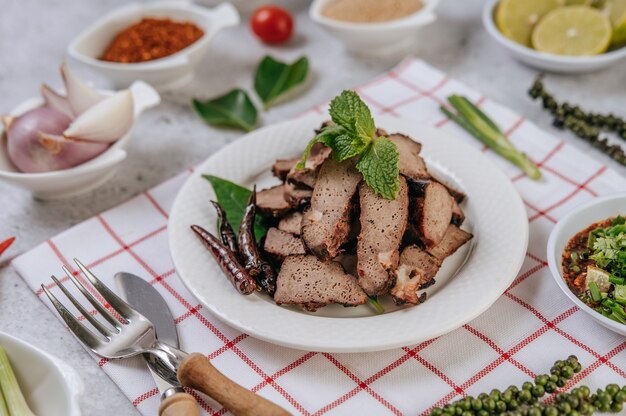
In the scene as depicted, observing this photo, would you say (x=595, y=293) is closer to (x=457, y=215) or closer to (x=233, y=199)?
(x=457, y=215)

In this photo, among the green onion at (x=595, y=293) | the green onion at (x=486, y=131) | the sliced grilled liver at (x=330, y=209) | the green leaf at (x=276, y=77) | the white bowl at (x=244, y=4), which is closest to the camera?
the green onion at (x=595, y=293)

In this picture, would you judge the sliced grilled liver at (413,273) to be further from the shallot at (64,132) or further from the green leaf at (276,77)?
the green leaf at (276,77)

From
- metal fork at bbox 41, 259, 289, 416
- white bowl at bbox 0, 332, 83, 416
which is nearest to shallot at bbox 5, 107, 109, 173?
metal fork at bbox 41, 259, 289, 416

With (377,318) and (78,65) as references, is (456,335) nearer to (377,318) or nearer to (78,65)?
(377,318)

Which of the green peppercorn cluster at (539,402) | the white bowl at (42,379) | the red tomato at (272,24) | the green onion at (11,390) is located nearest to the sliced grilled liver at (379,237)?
the green peppercorn cluster at (539,402)

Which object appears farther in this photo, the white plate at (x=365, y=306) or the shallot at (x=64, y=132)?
the shallot at (x=64, y=132)

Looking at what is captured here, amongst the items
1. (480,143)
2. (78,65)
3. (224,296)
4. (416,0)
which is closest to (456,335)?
(224,296)
